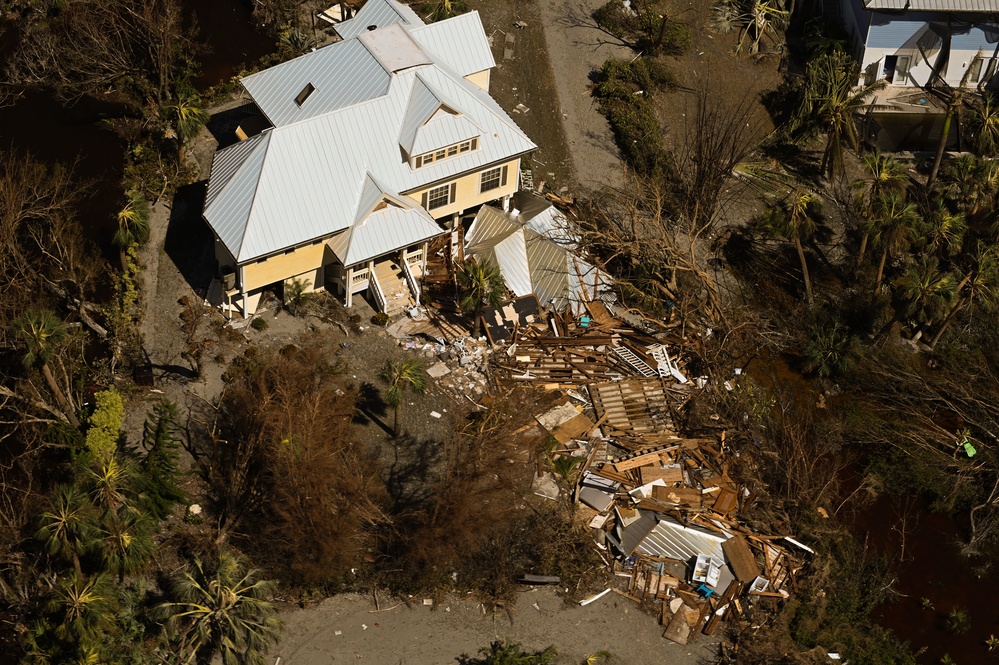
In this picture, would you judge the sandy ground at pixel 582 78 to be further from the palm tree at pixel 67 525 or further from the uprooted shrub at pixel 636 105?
the palm tree at pixel 67 525

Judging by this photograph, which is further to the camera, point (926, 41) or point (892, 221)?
point (926, 41)

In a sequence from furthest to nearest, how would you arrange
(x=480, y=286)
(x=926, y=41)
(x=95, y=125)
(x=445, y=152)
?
(x=926, y=41), (x=95, y=125), (x=445, y=152), (x=480, y=286)

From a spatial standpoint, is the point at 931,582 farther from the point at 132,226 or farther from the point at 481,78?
the point at 132,226

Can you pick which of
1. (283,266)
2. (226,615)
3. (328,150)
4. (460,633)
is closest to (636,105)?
(328,150)

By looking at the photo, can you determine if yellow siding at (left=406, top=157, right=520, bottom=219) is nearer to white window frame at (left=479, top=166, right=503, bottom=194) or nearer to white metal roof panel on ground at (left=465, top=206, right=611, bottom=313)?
white window frame at (left=479, top=166, right=503, bottom=194)

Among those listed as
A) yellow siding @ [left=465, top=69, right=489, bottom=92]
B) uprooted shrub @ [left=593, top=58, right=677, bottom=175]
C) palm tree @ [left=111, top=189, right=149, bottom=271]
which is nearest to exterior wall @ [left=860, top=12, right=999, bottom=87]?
uprooted shrub @ [left=593, top=58, right=677, bottom=175]

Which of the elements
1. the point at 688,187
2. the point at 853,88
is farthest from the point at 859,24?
the point at 688,187
